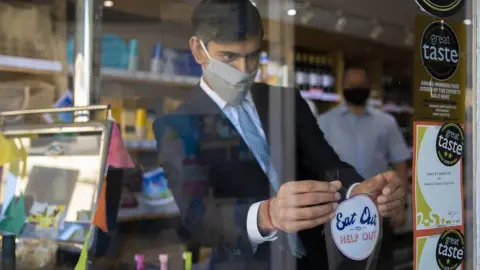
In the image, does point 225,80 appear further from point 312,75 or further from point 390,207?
point 312,75

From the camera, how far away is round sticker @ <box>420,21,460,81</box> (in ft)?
5.94

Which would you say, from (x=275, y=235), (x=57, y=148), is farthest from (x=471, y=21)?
(x=57, y=148)

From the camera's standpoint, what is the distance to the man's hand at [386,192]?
1841 mm

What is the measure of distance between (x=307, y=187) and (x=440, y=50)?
686 millimetres

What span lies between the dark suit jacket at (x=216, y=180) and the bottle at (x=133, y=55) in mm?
403

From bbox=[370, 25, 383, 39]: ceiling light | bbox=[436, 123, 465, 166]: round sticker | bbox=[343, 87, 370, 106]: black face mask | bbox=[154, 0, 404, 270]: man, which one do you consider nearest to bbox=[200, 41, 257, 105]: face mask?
bbox=[154, 0, 404, 270]: man

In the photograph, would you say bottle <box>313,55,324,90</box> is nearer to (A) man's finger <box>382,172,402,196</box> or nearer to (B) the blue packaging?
(A) man's finger <box>382,172,402,196</box>

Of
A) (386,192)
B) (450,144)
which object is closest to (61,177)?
(386,192)

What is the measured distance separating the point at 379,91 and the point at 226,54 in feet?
6.57

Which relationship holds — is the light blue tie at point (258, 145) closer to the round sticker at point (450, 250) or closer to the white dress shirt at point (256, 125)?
the white dress shirt at point (256, 125)

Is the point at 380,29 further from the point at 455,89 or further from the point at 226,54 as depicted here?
the point at 226,54

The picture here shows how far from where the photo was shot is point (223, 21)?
178 centimetres

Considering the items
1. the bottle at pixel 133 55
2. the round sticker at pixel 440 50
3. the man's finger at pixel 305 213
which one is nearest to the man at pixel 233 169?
the man's finger at pixel 305 213

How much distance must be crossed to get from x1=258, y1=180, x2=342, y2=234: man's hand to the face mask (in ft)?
1.15
